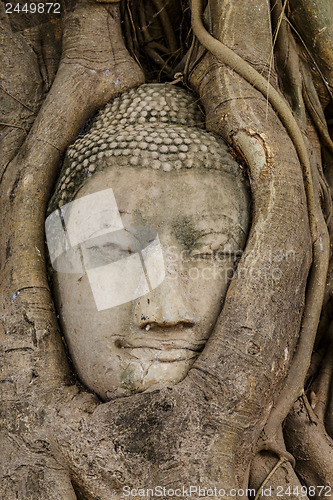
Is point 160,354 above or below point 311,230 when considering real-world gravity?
below

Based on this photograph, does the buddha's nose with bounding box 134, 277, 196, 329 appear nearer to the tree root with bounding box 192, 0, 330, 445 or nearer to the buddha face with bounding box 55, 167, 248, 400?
the buddha face with bounding box 55, 167, 248, 400

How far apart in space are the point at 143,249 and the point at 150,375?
0.36 m

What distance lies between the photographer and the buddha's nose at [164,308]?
1461 millimetres

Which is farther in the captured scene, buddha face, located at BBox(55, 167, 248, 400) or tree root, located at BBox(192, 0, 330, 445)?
tree root, located at BBox(192, 0, 330, 445)

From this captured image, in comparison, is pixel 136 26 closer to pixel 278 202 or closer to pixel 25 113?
pixel 25 113

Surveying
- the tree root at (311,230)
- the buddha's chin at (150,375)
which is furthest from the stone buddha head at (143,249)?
the tree root at (311,230)

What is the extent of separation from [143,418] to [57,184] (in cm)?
84

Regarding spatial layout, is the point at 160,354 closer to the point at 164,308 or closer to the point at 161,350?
the point at 161,350

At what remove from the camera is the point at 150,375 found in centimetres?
146

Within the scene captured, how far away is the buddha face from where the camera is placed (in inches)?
58.2

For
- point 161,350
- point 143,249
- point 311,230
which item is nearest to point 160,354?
point 161,350

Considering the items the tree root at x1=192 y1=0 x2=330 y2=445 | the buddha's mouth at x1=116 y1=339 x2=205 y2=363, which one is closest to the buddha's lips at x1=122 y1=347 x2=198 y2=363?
the buddha's mouth at x1=116 y1=339 x2=205 y2=363

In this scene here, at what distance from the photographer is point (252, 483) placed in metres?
1.62

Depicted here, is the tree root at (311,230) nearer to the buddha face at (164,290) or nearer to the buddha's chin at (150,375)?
the buddha face at (164,290)
